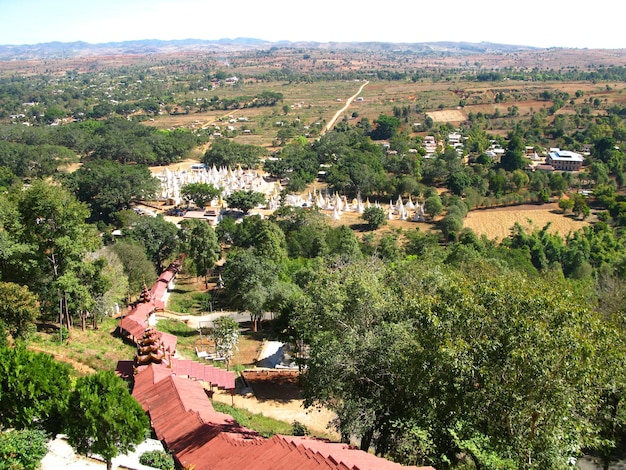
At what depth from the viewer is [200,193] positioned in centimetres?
5712

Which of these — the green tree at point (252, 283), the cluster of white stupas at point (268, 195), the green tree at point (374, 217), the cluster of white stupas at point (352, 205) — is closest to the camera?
the green tree at point (252, 283)

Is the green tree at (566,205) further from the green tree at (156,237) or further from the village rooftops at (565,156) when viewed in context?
the green tree at (156,237)

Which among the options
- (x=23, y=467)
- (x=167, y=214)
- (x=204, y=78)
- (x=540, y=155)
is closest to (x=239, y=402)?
(x=23, y=467)

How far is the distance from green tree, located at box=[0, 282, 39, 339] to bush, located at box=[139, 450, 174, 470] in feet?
26.5

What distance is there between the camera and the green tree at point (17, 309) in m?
19.7

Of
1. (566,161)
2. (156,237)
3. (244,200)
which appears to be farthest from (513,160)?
(156,237)

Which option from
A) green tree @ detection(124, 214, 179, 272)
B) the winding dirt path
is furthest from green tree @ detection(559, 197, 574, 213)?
the winding dirt path

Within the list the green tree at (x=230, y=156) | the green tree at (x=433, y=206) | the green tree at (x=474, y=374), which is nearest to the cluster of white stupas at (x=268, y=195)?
the green tree at (x=433, y=206)

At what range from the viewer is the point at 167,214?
56.8 metres

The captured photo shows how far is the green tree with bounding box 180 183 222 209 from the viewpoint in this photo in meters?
56.7

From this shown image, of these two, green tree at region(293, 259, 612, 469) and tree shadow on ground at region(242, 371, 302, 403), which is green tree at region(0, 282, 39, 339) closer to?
tree shadow on ground at region(242, 371, 302, 403)

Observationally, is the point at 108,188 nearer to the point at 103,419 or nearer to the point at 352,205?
the point at 352,205

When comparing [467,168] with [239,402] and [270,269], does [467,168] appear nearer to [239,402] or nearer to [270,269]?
[270,269]

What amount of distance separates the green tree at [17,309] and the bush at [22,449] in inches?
280
